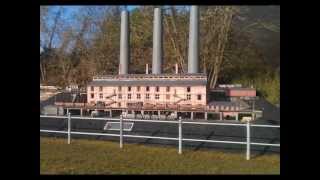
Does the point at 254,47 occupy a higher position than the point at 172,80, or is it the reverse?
the point at 254,47

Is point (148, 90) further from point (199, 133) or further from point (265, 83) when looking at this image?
point (265, 83)

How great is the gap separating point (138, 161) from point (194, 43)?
7.73 feet

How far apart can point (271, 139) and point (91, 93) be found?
3100 millimetres

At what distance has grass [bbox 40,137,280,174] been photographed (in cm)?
541

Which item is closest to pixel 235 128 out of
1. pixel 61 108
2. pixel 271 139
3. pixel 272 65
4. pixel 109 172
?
pixel 271 139

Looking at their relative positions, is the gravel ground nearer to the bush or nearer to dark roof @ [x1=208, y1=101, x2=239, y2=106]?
the bush

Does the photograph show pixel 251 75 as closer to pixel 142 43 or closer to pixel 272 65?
pixel 272 65

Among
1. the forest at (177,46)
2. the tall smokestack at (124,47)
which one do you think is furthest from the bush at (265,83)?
the tall smokestack at (124,47)

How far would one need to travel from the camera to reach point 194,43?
7.18m

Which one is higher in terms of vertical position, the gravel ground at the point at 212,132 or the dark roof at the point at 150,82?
the dark roof at the point at 150,82

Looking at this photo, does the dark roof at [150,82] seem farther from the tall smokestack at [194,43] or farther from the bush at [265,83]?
the bush at [265,83]

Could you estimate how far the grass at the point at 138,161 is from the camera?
5414mm

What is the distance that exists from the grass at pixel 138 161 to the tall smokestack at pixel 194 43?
4.78ft

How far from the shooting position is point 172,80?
7.09 meters
